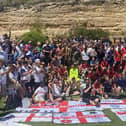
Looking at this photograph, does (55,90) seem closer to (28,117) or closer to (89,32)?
(28,117)

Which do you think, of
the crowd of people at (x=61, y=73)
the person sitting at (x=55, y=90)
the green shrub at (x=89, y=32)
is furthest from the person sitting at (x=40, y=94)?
the green shrub at (x=89, y=32)

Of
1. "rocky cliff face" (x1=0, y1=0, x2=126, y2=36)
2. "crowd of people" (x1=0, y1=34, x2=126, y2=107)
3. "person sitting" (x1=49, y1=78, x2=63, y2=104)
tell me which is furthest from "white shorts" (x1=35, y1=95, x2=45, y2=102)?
"rocky cliff face" (x1=0, y1=0, x2=126, y2=36)

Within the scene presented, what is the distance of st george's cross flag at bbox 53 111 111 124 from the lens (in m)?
8.43

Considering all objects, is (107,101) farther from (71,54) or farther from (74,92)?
(71,54)

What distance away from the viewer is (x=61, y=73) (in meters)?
12.6

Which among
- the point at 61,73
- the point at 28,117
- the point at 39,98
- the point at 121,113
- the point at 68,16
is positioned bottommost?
the point at 121,113

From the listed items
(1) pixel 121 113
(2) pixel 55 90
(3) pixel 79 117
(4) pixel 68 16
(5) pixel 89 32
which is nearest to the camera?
(3) pixel 79 117

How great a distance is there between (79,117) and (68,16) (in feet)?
69.5

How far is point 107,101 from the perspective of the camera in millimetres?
10812

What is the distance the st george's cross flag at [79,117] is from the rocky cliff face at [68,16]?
19229 mm

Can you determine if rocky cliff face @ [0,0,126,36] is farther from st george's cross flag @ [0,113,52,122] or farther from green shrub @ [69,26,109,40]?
st george's cross flag @ [0,113,52,122]

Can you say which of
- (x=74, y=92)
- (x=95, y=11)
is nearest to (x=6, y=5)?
(x=95, y=11)

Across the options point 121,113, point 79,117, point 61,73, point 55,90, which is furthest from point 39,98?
point 121,113

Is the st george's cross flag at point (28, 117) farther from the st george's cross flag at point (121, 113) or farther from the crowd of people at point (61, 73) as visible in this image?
the st george's cross flag at point (121, 113)
